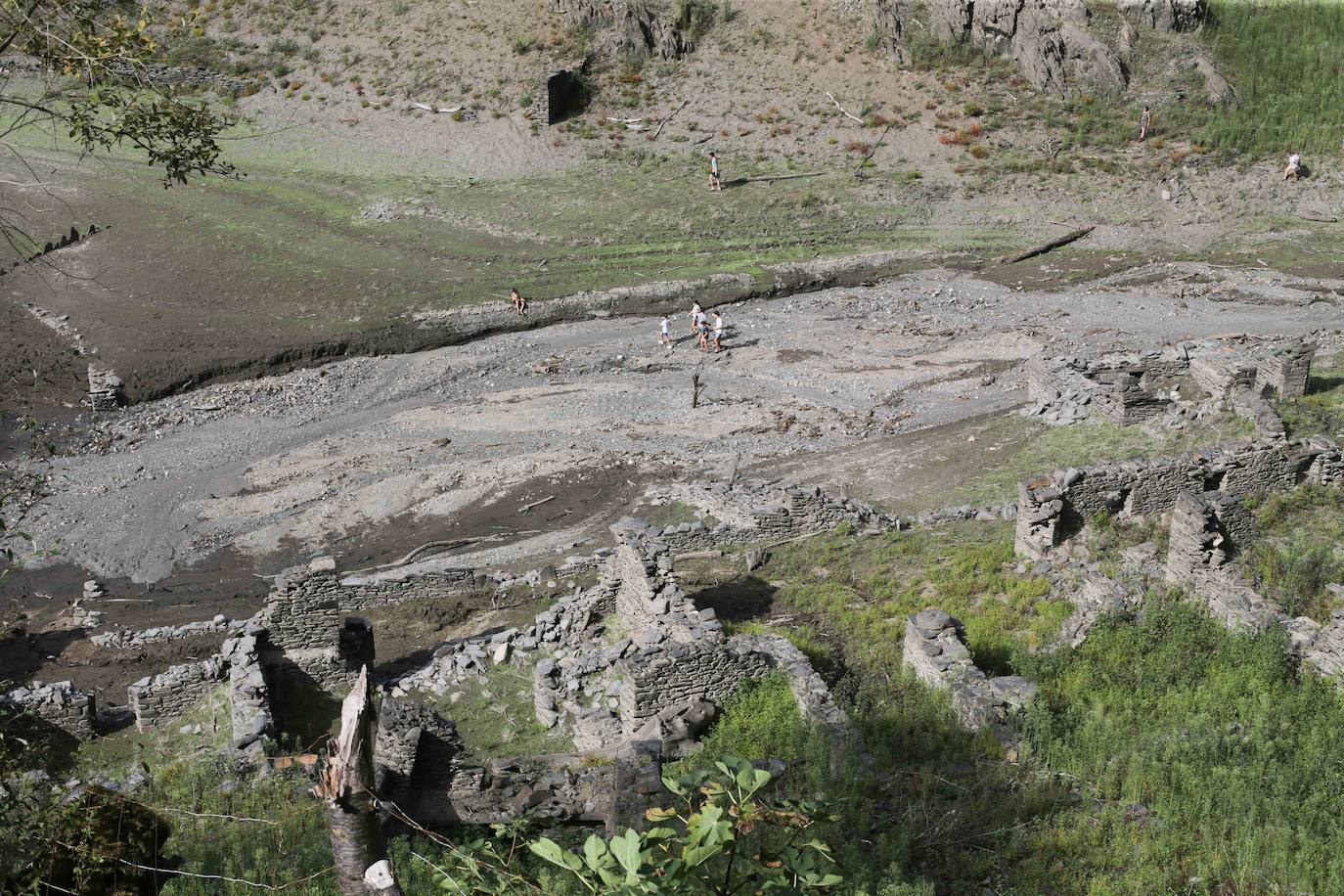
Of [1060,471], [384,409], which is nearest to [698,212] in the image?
[384,409]

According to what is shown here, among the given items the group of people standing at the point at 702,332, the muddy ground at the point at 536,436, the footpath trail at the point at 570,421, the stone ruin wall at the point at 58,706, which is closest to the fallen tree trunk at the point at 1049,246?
the muddy ground at the point at 536,436

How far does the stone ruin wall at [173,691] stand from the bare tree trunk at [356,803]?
13363 millimetres

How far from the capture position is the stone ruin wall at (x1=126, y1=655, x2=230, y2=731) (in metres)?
20.0

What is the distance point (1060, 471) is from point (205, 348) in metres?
28.2

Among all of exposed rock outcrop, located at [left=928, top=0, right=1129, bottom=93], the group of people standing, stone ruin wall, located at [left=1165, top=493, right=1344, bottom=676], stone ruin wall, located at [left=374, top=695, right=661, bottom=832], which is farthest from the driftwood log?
stone ruin wall, located at [left=374, top=695, right=661, bottom=832]

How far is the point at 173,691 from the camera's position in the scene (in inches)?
791

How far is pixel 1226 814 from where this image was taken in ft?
40.4

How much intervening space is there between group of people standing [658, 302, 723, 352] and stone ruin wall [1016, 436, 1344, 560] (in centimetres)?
1827

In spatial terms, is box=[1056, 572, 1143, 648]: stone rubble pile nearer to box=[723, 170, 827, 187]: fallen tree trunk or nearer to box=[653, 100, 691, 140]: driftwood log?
box=[723, 170, 827, 187]: fallen tree trunk

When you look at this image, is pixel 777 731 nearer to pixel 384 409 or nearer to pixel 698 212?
pixel 384 409

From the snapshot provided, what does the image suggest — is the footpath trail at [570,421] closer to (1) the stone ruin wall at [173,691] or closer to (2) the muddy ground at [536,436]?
(2) the muddy ground at [536,436]

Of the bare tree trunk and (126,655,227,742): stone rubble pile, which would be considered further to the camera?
(126,655,227,742): stone rubble pile

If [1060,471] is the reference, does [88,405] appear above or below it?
below

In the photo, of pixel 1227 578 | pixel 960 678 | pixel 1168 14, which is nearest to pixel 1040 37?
pixel 1168 14
